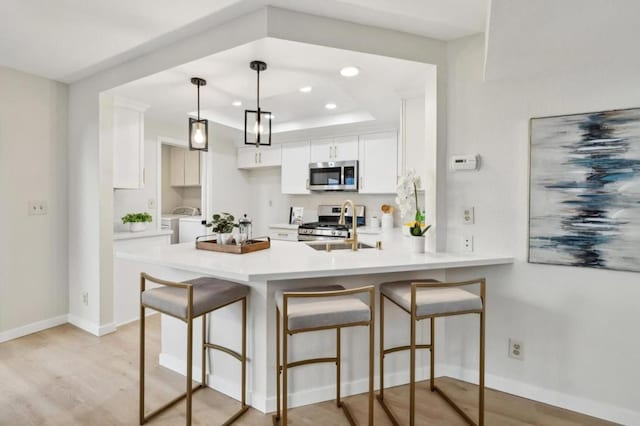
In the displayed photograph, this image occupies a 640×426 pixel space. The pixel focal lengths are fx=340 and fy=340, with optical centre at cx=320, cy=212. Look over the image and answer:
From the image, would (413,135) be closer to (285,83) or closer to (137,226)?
(285,83)

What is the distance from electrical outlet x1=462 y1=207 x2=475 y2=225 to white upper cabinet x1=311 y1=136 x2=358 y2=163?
2.23m

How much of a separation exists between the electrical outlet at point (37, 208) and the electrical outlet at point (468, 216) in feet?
12.1

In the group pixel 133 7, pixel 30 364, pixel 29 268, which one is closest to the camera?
pixel 133 7

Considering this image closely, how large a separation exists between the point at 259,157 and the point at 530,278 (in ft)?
13.1

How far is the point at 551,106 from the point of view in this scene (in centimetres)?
207

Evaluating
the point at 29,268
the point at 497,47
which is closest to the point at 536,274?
the point at 497,47

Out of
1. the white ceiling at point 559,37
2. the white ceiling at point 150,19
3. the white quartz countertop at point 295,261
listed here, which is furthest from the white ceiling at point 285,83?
the white quartz countertop at point 295,261

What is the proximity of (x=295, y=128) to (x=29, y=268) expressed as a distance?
3.25 m

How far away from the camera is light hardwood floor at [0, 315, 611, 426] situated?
6.28 ft

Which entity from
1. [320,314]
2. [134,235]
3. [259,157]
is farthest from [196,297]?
[259,157]

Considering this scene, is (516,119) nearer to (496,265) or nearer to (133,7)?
(496,265)

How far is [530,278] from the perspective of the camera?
2.15m

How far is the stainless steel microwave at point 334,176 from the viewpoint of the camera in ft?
14.3

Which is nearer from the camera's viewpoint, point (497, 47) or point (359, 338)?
point (497, 47)
